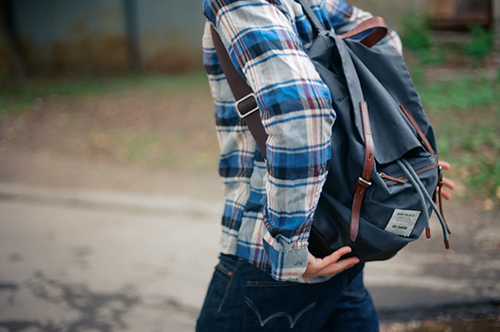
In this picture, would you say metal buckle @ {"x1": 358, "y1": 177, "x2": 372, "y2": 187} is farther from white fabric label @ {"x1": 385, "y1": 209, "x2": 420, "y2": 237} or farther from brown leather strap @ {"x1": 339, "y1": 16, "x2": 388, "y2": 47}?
brown leather strap @ {"x1": 339, "y1": 16, "x2": 388, "y2": 47}

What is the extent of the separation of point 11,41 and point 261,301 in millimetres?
9899

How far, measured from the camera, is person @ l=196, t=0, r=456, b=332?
39.4 inches

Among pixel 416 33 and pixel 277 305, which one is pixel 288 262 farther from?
pixel 416 33

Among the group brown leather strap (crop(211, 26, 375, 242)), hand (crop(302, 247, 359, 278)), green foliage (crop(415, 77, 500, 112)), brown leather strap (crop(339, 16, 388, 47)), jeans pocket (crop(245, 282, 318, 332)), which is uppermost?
brown leather strap (crop(339, 16, 388, 47))

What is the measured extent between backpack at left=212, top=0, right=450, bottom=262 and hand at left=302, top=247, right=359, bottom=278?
21mm

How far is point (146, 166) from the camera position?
4.73 m

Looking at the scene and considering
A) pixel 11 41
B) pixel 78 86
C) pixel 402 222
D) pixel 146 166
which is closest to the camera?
pixel 402 222

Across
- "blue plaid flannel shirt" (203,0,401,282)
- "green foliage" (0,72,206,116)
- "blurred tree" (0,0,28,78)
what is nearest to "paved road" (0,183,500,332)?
"blue plaid flannel shirt" (203,0,401,282)

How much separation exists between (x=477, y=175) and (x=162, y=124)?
394 cm

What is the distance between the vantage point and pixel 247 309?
1224 millimetres

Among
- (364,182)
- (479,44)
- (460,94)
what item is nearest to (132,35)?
(460,94)

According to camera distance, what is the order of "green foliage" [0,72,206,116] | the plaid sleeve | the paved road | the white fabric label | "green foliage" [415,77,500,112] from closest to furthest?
the plaid sleeve, the white fabric label, the paved road, "green foliage" [415,77,500,112], "green foliage" [0,72,206,116]

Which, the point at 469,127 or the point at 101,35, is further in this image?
the point at 101,35

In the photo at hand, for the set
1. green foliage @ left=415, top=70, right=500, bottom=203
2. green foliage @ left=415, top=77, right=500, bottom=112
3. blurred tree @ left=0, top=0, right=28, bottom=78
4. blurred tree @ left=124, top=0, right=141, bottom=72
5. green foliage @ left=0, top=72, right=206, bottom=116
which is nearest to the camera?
green foliage @ left=415, top=70, right=500, bottom=203
